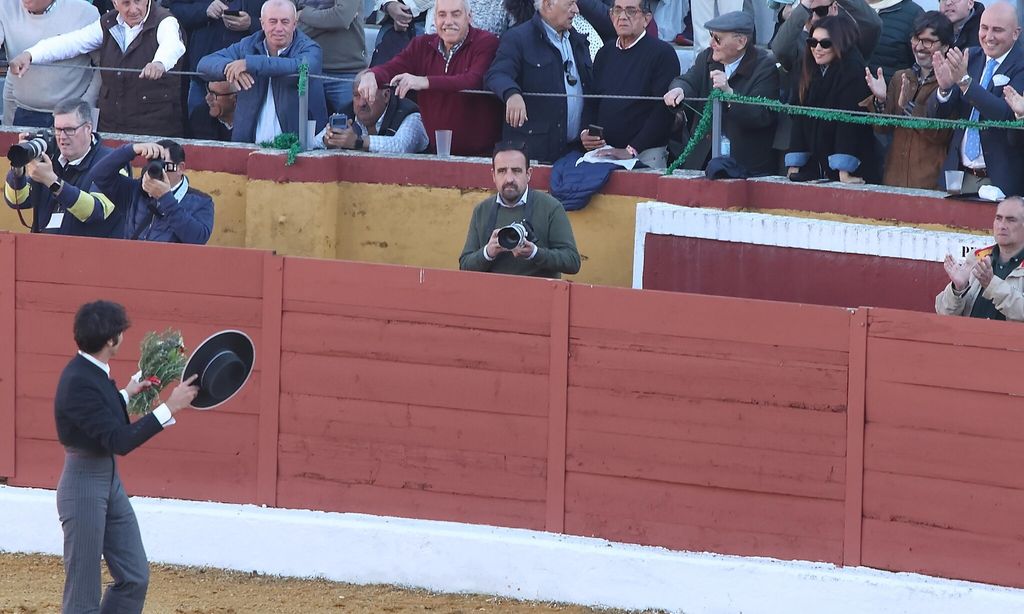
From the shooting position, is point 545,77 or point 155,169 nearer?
point 155,169

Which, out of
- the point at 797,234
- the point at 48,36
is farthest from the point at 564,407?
the point at 48,36

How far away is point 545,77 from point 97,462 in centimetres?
385

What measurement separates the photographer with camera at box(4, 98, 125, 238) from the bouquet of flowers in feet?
5.71

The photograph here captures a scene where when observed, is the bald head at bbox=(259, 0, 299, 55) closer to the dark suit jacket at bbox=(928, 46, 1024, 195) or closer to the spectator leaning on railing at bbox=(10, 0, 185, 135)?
the spectator leaning on railing at bbox=(10, 0, 185, 135)

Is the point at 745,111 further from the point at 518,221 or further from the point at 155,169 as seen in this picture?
the point at 155,169

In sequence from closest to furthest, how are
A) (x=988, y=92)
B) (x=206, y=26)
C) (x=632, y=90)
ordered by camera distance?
(x=988, y=92), (x=632, y=90), (x=206, y=26)

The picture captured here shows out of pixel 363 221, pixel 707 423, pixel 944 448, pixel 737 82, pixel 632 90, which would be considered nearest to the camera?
pixel 944 448

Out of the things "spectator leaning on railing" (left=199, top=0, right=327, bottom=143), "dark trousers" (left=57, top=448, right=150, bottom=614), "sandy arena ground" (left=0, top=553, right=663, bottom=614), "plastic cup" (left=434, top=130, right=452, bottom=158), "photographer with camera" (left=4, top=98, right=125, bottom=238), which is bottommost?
"sandy arena ground" (left=0, top=553, right=663, bottom=614)

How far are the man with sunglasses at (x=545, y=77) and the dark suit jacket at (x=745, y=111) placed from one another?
57 centimetres

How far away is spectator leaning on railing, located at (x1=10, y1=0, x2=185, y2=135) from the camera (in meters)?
10.1

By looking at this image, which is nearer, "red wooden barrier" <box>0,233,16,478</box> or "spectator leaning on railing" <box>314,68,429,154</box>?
"red wooden barrier" <box>0,233,16,478</box>

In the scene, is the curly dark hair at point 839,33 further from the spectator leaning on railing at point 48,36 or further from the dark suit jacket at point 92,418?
the spectator leaning on railing at point 48,36

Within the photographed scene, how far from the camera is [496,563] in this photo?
26.1ft

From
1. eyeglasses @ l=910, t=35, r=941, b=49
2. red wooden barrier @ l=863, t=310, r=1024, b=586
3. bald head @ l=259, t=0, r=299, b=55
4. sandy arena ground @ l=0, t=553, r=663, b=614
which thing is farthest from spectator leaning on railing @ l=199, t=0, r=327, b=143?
red wooden barrier @ l=863, t=310, r=1024, b=586
